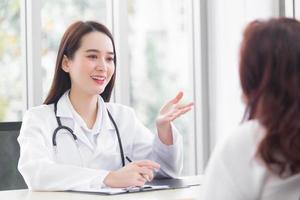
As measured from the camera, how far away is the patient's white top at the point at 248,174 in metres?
1.06

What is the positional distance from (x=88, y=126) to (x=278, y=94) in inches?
55.2

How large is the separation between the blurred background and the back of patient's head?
216cm

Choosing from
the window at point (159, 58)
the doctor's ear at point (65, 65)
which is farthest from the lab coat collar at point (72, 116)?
the window at point (159, 58)

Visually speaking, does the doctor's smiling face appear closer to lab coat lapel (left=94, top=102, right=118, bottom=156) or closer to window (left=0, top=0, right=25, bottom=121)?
lab coat lapel (left=94, top=102, right=118, bottom=156)

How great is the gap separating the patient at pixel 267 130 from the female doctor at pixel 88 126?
40.1 inches

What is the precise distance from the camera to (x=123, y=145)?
8.00 ft

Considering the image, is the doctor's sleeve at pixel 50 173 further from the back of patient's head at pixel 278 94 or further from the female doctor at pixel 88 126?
the back of patient's head at pixel 278 94

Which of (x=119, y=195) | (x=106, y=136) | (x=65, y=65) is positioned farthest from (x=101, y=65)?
(x=119, y=195)

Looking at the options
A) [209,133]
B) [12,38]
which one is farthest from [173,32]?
[12,38]

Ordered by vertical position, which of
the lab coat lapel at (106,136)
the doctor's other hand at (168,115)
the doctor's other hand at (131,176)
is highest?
the doctor's other hand at (168,115)

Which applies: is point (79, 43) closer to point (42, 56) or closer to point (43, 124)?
point (43, 124)

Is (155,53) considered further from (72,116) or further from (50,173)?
(50,173)

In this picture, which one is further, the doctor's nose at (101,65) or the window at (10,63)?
the window at (10,63)

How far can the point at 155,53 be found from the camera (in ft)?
12.2
